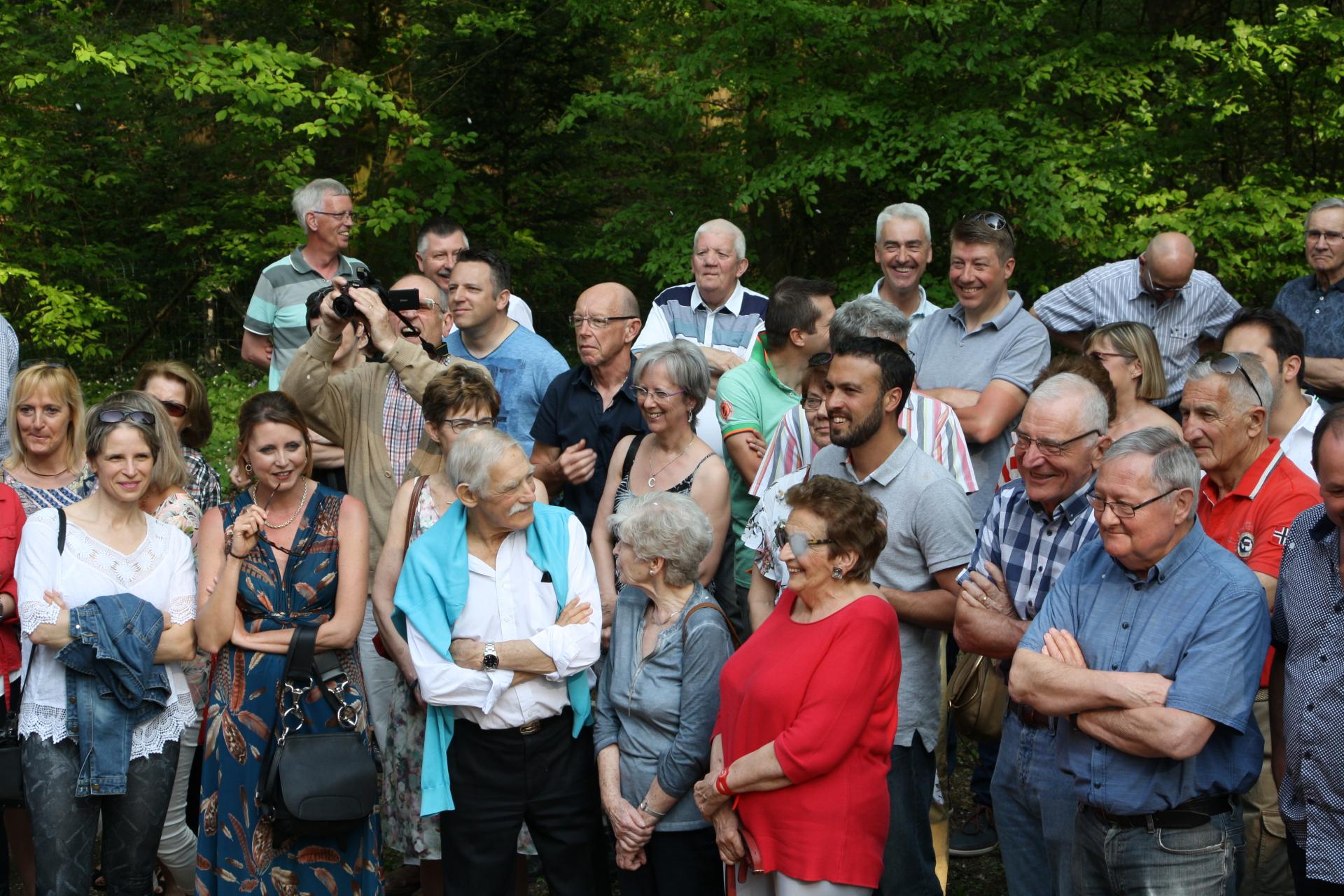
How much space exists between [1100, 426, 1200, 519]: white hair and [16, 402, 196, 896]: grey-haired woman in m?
3.24

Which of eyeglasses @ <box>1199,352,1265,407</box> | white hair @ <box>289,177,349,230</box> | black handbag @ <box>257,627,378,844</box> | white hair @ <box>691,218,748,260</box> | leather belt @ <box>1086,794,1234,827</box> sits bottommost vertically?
black handbag @ <box>257,627,378,844</box>

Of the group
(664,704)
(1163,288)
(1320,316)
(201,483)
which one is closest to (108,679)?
(201,483)

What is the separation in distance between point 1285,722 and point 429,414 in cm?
299

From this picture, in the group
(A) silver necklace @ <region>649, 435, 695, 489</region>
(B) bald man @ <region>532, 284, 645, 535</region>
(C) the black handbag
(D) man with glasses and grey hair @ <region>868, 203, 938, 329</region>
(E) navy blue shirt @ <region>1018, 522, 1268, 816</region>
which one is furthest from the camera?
(D) man with glasses and grey hair @ <region>868, 203, 938, 329</region>

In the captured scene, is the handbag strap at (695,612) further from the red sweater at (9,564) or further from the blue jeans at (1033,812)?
the red sweater at (9,564)

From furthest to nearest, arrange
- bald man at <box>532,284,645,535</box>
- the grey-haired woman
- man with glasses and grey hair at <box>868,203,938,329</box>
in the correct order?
1. man with glasses and grey hair at <box>868,203,938,329</box>
2. bald man at <box>532,284,645,535</box>
3. the grey-haired woman

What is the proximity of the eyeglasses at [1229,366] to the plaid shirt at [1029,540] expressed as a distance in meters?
0.60

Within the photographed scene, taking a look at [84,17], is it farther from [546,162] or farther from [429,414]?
[429,414]

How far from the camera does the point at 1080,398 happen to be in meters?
3.71

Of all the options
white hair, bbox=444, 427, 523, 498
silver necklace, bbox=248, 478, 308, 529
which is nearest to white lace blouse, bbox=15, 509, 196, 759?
silver necklace, bbox=248, 478, 308, 529

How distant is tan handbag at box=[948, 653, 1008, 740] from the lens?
4289 mm

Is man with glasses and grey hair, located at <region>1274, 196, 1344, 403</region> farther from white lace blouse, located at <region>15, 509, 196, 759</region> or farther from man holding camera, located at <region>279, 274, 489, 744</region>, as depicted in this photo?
white lace blouse, located at <region>15, 509, 196, 759</region>

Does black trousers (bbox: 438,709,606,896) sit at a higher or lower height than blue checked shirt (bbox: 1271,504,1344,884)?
lower

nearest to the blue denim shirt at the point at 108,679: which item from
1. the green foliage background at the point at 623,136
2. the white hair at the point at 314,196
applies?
the white hair at the point at 314,196
